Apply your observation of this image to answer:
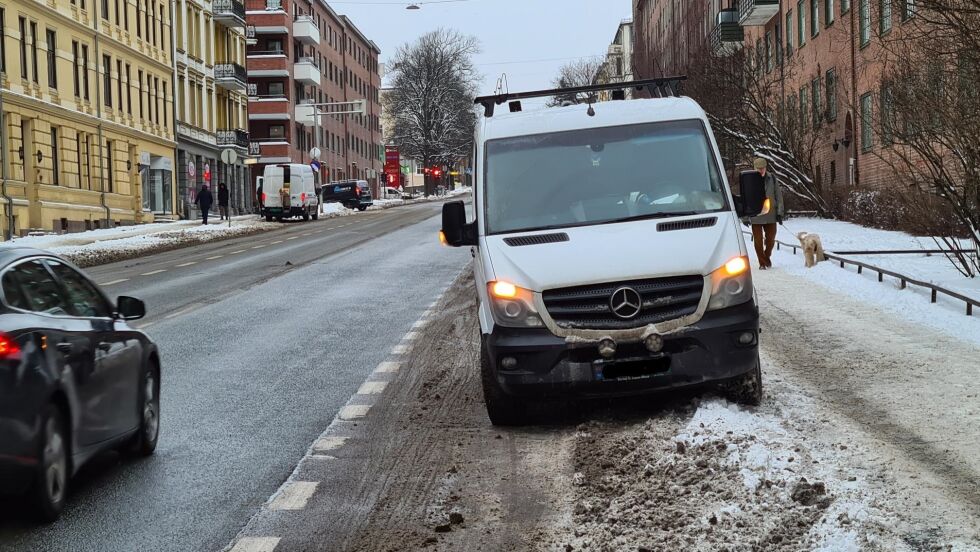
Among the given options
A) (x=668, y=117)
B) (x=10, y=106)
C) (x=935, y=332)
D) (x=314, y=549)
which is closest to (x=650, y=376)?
(x=668, y=117)

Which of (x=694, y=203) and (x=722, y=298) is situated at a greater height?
(x=694, y=203)

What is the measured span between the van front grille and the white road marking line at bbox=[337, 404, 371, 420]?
69.1 inches

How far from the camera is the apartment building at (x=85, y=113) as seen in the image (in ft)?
132

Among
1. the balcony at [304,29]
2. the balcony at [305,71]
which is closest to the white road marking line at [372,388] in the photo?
the balcony at [305,71]

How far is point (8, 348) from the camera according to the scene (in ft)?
18.4

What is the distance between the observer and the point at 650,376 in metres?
7.83

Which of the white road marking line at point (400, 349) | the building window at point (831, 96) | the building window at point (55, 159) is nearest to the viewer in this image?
the white road marking line at point (400, 349)

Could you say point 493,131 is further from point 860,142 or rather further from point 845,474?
point 860,142

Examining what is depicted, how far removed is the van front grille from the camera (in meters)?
7.83

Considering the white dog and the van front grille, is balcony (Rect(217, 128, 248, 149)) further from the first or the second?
the van front grille

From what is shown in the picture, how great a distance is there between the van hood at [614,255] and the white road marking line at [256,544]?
283cm

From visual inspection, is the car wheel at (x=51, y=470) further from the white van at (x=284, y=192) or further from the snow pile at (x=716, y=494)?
the white van at (x=284, y=192)

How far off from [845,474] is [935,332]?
6.59 meters

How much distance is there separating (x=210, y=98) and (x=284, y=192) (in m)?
14.7
